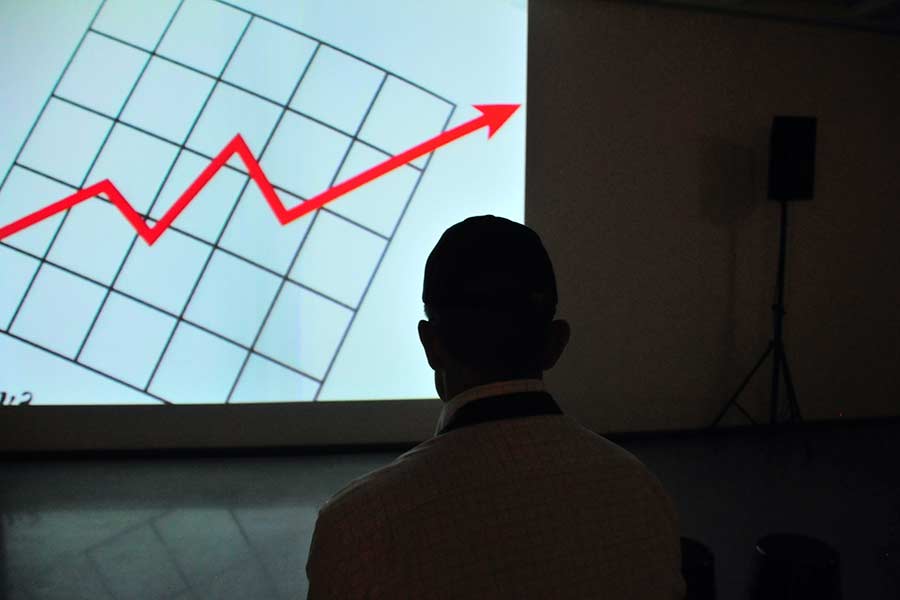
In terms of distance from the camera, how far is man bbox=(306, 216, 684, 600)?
21.6 inches

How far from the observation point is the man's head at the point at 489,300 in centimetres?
64

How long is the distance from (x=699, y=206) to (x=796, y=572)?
2.59 metres

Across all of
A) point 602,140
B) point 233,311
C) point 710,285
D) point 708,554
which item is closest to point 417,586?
point 708,554

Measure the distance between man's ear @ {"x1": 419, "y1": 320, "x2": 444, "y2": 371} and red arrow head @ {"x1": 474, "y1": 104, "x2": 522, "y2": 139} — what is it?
2.91 metres

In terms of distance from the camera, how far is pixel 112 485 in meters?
3.10

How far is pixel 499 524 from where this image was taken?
1.84 ft

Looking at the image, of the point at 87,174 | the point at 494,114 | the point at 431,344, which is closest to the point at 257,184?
the point at 87,174

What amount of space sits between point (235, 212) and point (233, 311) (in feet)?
1.74

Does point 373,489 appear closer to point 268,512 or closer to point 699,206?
point 268,512

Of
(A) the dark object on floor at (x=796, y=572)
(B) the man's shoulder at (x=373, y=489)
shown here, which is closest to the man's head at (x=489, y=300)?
(B) the man's shoulder at (x=373, y=489)

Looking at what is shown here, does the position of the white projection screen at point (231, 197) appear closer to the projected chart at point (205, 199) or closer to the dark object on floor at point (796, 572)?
the projected chart at point (205, 199)

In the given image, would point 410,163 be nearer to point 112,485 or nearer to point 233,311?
point 233,311

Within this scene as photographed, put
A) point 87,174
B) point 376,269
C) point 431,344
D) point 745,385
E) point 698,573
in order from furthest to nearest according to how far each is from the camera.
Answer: point 745,385
point 376,269
point 87,174
point 698,573
point 431,344

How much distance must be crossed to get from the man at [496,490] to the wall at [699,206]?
9.74ft
